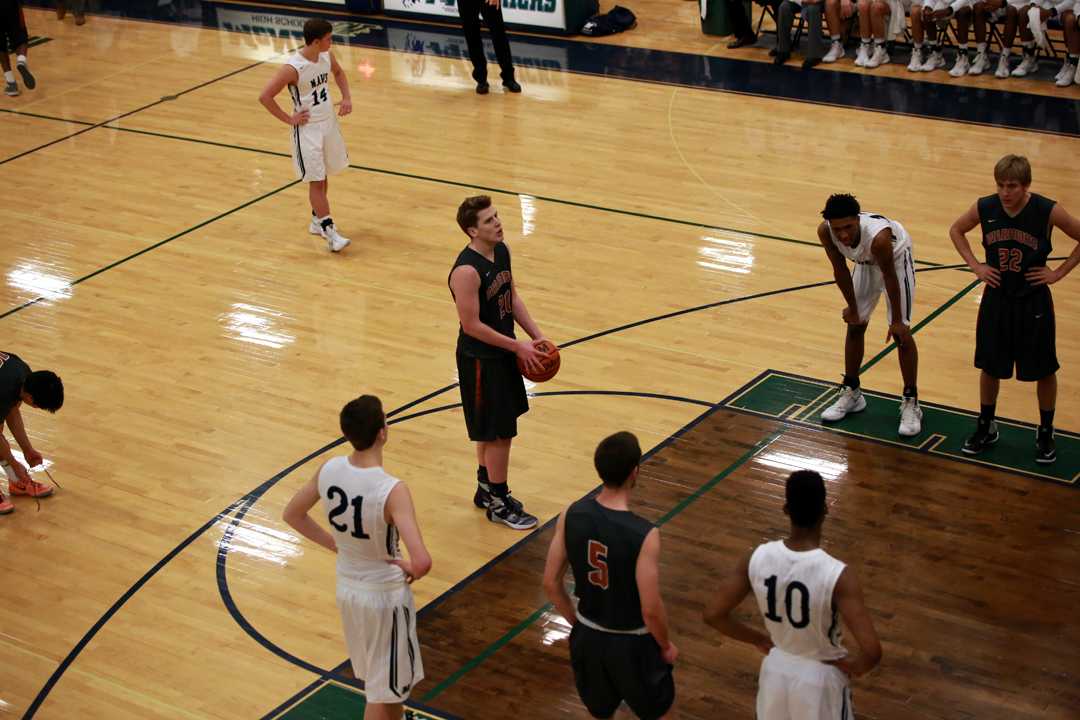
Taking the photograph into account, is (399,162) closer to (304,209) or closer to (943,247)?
(304,209)

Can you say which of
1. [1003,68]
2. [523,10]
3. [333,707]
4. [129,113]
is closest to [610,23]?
[523,10]

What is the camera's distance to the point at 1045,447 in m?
7.30

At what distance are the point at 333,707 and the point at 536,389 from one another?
3.17 m

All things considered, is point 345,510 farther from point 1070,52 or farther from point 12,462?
point 1070,52

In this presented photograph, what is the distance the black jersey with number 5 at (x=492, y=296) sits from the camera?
6.63m

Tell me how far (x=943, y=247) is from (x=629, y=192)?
9.12ft

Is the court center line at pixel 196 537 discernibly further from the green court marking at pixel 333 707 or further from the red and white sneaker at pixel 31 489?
the red and white sneaker at pixel 31 489

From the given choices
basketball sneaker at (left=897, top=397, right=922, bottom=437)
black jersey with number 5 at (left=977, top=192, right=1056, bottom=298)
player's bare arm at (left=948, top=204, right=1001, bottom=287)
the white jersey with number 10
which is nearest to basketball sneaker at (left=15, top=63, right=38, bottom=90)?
basketball sneaker at (left=897, top=397, right=922, bottom=437)

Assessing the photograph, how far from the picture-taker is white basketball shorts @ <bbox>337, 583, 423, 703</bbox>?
5.01m

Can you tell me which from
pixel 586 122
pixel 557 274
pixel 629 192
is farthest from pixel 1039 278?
pixel 586 122

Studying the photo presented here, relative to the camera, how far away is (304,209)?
38.4ft

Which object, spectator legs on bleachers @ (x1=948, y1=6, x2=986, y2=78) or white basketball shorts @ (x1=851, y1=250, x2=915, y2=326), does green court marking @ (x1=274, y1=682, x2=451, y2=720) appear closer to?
white basketball shorts @ (x1=851, y1=250, x2=915, y2=326)

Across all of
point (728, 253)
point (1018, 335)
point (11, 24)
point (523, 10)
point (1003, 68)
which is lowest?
point (728, 253)

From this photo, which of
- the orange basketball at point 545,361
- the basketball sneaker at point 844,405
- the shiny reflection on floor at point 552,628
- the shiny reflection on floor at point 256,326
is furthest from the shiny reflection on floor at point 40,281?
the basketball sneaker at point 844,405
